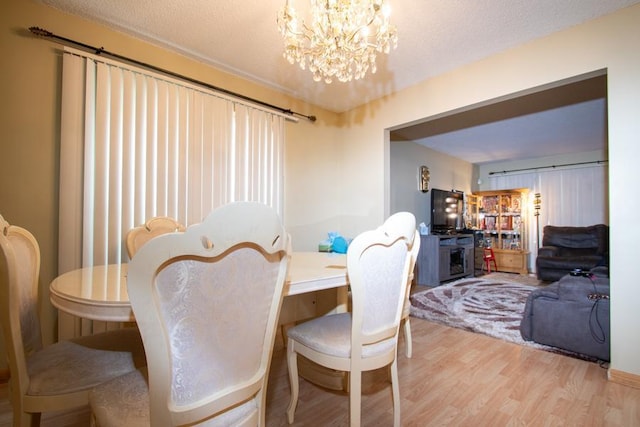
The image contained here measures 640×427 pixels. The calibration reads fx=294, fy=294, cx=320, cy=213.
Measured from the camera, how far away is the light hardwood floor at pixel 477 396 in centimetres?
152

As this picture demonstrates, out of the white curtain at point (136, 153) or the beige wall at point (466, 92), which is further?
the white curtain at point (136, 153)

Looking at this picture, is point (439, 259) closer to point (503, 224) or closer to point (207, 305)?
point (503, 224)

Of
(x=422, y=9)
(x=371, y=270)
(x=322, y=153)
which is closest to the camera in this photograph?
(x=371, y=270)

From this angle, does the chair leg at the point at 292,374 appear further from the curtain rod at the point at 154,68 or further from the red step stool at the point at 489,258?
the red step stool at the point at 489,258

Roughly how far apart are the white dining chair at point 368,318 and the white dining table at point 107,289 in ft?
0.61

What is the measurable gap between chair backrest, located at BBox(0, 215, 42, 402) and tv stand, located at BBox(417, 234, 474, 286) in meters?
4.62

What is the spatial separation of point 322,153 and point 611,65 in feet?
8.58

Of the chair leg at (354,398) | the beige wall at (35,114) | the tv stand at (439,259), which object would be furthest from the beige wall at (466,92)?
the tv stand at (439,259)

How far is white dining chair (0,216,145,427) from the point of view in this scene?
931 mm

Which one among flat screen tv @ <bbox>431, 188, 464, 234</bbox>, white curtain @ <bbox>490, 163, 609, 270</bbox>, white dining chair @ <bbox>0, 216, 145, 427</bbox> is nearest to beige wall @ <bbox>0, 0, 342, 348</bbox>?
white dining chair @ <bbox>0, 216, 145, 427</bbox>

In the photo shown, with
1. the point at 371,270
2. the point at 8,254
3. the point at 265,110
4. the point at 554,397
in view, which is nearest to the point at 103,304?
the point at 8,254

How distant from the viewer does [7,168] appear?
1856 mm

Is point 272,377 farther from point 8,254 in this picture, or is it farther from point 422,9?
point 422,9

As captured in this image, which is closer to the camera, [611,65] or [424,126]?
[611,65]
